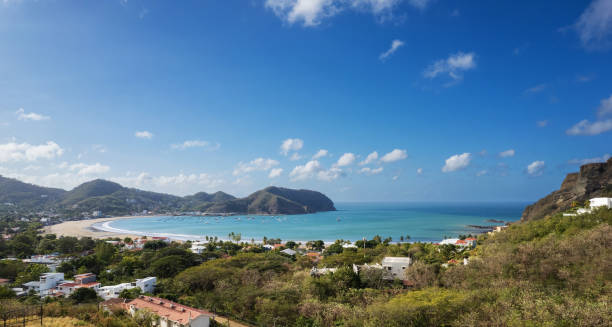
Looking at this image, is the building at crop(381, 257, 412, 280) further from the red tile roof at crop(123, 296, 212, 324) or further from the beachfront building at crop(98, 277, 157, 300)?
the beachfront building at crop(98, 277, 157, 300)

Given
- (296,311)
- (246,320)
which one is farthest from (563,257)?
(246,320)

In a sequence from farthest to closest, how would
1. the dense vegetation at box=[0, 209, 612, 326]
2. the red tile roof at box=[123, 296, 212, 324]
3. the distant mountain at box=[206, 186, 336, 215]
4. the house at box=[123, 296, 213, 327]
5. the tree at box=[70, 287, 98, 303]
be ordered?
the distant mountain at box=[206, 186, 336, 215]
the tree at box=[70, 287, 98, 303]
the red tile roof at box=[123, 296, 212, 324]
the house at box=[123, 296, 213, 327]
the dense vegetation at box=[0, 209, 612, 326]

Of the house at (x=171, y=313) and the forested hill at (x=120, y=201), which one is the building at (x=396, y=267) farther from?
the forested hill at (x=120, y=201)

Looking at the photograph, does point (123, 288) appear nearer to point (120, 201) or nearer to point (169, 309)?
point (169, 309)

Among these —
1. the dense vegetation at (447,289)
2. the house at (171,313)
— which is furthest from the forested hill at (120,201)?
the house at (171,313)

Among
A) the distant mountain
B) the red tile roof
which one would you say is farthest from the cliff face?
the distant mountain

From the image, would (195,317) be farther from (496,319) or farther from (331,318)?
(496,319)

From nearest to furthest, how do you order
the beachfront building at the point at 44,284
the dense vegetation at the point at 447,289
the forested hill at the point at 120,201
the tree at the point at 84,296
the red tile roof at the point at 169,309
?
1. the dense vegetation at the point at 447,289
2. the red tile roof at the point at 169,309
3. the tree at the point at 84,296
4. the beachfront building at the point at 44,284
5. the forested hill at the point at 120,201
